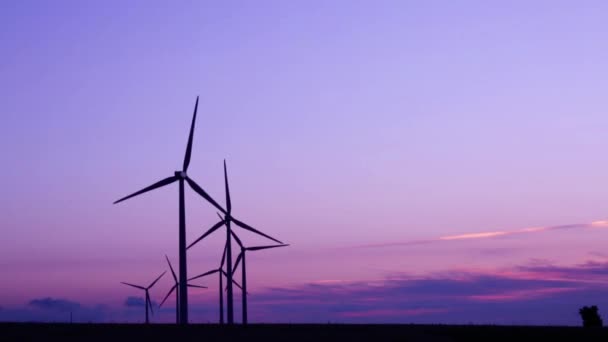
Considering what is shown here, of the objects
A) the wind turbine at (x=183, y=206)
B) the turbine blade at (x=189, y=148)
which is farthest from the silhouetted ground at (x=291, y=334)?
the turbine blade at (x=189, y=148)

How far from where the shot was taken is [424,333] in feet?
349

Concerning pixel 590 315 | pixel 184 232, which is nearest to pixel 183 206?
pixel 184 232

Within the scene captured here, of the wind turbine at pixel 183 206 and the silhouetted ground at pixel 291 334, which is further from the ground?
the wind turbine at pixel 183 206

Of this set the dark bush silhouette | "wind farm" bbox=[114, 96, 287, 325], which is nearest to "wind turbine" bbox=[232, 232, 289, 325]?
"wind farm" bbox=[114, 96, 287, 325]

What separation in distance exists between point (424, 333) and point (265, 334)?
68.6 ft

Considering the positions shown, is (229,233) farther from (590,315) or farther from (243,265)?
(590,315)

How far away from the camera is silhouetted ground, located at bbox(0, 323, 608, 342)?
89.5m

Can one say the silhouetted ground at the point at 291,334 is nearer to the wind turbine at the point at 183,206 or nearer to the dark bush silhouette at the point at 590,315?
the wind turbine at the point at 183,206

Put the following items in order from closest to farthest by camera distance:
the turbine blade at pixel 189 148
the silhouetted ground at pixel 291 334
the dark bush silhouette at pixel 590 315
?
1. the silhouetted ground at pixel 291 334
2. the turbine blade at pixel 189 148
3. the dark bush silhouette at pixel 590 315

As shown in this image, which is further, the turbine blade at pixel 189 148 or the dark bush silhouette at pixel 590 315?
the dark bush silhouette at pixel 590 315

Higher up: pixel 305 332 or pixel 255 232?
pixel 255 232

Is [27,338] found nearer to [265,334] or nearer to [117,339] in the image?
[117,339]

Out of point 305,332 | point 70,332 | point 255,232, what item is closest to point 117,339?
point 70,332

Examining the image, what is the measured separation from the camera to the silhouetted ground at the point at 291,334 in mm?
89500
